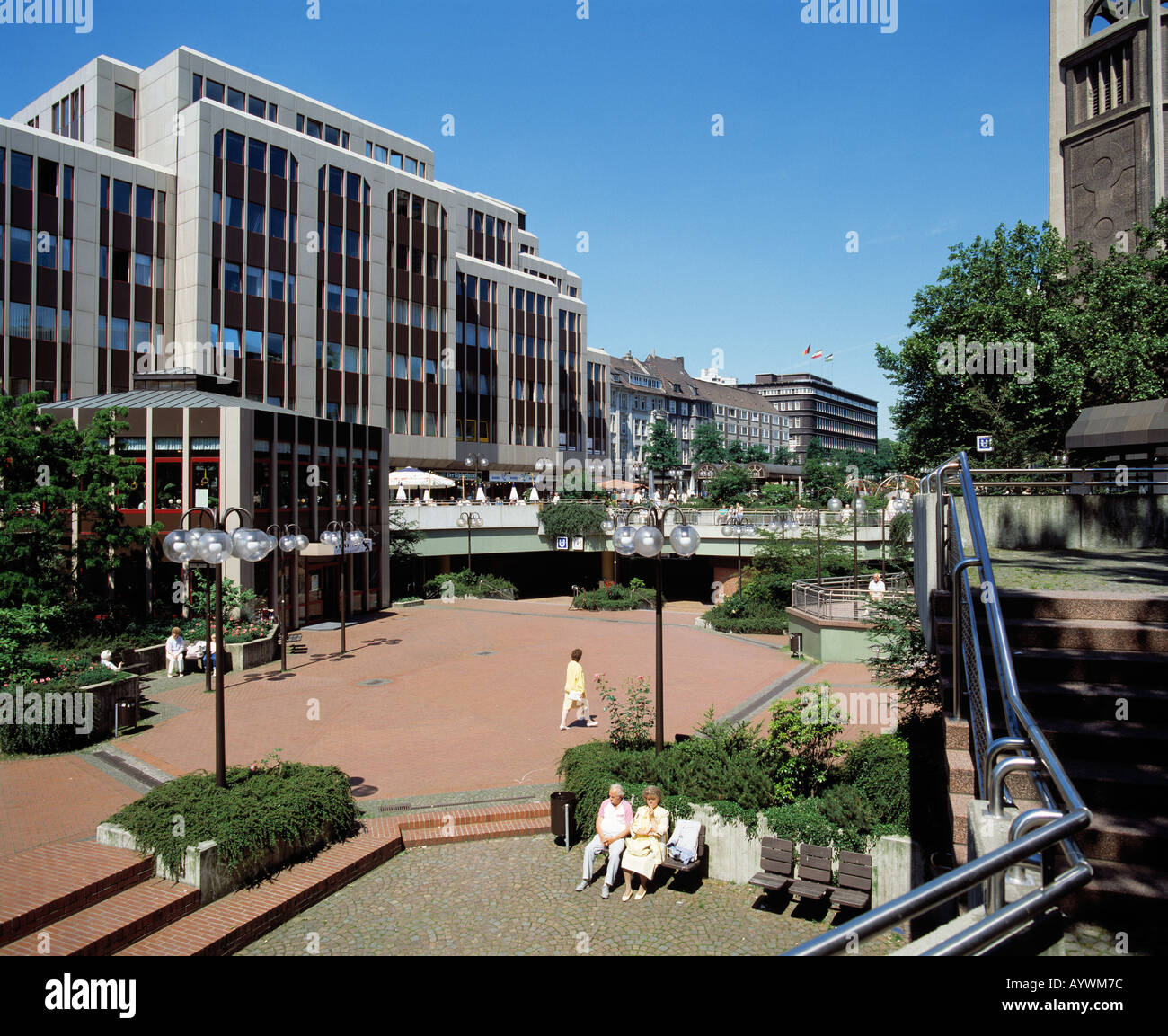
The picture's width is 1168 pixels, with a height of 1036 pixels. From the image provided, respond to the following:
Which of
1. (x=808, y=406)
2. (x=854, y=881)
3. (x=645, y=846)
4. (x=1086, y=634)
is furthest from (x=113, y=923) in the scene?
(x=808, y=406)

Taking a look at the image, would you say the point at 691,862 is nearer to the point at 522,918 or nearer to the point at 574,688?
the point at 522,918

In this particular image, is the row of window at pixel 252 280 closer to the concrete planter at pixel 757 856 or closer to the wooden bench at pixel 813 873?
the concrete planter at pixel 757 856

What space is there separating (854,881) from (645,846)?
2.16m

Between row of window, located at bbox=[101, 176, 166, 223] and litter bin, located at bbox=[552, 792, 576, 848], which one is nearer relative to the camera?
litter bin, located at bbox=[552, 792, 576, 848]

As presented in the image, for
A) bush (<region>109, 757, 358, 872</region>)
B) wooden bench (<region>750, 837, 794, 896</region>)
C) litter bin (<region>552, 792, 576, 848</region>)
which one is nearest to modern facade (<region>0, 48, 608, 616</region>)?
bush (<region>109, 757, 358, 872</region>)

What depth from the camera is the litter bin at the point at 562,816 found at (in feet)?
32.1

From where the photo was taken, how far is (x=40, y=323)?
3334 centimetres

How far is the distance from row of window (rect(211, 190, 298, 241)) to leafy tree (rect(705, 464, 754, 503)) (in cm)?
3316

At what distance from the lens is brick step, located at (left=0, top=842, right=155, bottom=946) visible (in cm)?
711

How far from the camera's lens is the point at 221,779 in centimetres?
917

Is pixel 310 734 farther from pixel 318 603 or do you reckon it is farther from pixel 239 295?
pixel 239 295

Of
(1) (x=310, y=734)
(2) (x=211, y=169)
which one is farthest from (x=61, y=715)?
(2) (x=211, y=169)

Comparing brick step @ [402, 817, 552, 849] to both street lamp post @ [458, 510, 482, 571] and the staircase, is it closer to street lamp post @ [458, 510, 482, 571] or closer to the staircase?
the staircase
